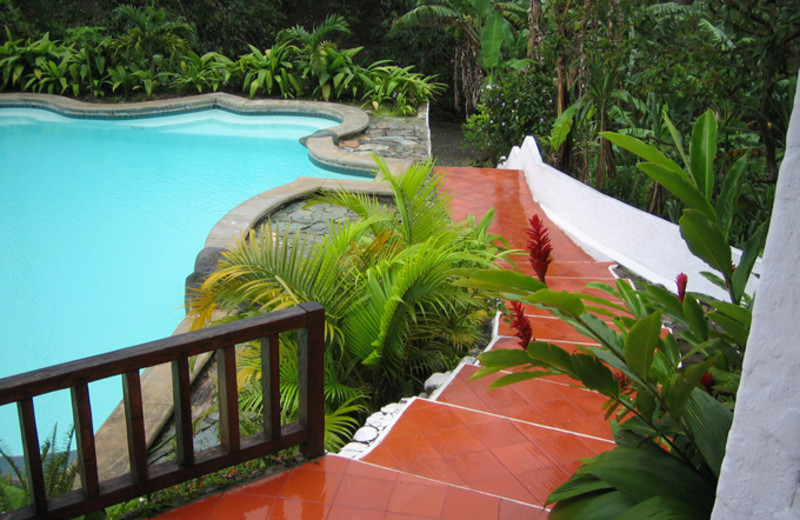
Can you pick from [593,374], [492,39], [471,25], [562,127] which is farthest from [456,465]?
[471,25]

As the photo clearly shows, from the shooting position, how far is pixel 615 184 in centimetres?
649

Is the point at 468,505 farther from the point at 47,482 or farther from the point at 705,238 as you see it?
the point at 47,482

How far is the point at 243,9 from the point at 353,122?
19.6 feet

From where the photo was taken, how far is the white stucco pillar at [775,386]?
1243 millimetres

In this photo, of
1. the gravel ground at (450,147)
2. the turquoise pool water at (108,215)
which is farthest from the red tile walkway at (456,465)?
the gravel ground at (450,147)

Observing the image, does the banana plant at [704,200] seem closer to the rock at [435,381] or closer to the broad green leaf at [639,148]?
the broad green leaf at [639,148]

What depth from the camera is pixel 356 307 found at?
3.86 m

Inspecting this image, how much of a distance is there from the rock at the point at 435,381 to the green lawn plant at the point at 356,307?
19 cm

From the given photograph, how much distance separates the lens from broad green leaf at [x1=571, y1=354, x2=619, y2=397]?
2049 mm

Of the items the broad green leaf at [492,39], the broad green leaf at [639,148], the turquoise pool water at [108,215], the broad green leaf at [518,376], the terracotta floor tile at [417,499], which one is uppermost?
the broad green leaf at [492,39]

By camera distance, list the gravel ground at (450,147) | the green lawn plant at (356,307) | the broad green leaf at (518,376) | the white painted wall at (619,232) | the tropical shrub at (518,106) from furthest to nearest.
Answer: the gravel ground at (450,147) < the tropical shrub at (518,106) < the white painted wall at (619,232) < the green lawn plant at (356,307) < the broad green leaf at (518,376)

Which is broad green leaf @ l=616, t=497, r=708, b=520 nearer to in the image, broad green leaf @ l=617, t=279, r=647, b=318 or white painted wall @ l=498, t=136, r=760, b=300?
broad green leaf @ l=617, t=279, r=647, b=318

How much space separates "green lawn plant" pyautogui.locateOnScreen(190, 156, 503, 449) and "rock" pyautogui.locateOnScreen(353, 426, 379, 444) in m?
0.29

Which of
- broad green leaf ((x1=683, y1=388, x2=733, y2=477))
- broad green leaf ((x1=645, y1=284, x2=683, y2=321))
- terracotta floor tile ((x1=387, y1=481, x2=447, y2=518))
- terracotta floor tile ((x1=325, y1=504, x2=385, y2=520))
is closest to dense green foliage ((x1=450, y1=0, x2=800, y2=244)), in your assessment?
broad green leaf ((x1=645, y1=284, x2=683, y2=321))
